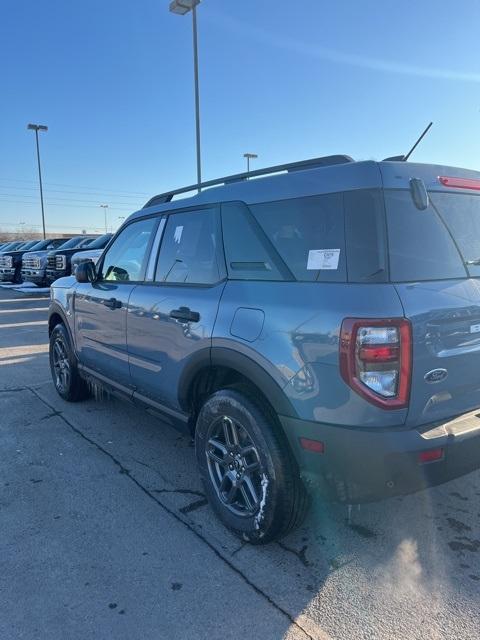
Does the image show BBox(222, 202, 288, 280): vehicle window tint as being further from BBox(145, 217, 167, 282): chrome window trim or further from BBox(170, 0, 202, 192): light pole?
BBox(170, 0, 202, 192): light pole

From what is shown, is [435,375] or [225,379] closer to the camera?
[435,375]

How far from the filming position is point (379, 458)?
2125mm

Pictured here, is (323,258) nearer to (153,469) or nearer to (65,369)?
(153,469)

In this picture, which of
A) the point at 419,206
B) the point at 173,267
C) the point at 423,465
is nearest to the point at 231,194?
the point at 173,267

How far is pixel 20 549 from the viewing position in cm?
267

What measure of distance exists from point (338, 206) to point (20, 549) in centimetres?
250

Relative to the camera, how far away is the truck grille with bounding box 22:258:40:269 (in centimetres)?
1744

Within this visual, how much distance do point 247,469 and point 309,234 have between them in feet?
4.34

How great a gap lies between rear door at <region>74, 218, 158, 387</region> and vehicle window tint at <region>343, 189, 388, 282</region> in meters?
1.90

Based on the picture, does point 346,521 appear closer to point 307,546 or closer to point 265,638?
point 307,546

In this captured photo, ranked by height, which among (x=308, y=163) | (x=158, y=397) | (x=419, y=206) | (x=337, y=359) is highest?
(x=308, y=163)

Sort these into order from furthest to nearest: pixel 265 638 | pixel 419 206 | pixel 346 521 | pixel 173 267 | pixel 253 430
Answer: pixel 173 267 → pixel 346 521 → pixel 253 430 → pixel 419 206 → pixel 265 638

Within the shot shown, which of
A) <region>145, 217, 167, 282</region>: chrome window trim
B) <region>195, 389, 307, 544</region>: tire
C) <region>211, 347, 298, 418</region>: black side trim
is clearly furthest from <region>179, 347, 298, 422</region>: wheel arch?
<region>145, 217, 167, 282</region>: chrome window trim

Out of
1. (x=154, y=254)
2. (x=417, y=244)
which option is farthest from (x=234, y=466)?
(x=154, y=254)
